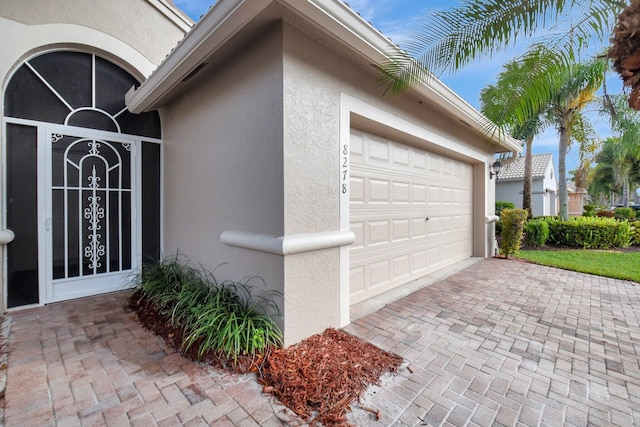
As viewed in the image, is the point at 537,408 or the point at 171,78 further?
the point at 171,78

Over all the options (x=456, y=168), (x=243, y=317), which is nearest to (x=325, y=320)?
(x=243, y=317)

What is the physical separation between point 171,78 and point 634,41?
4.69 m

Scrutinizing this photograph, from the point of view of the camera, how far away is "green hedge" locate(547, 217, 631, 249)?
33.1 ft

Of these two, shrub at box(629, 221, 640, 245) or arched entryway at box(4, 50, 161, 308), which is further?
shrub at box(629, 221, 640, 245)

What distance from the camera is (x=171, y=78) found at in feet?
13.0

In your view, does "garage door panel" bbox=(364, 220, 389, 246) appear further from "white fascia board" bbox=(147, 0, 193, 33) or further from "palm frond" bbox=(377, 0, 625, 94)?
"white fascia board" bbox=(147, 0, 193, 33)

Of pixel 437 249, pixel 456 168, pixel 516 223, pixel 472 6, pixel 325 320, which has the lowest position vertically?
pixel 325 320

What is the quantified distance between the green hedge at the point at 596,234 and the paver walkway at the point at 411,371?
296 inches

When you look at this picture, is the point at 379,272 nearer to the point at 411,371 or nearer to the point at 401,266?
the point at 401,266

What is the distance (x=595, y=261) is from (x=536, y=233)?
280 cm

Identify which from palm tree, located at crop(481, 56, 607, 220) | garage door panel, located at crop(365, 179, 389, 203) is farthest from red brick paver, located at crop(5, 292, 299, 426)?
palm tree, located at crop(481, 56, 607, 220)

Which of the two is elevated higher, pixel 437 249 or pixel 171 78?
pixel 171 78

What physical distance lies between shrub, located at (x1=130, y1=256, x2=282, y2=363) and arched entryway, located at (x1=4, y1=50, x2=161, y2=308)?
1.22m

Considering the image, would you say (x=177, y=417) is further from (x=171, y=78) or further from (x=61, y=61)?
(x=61, y=61)
